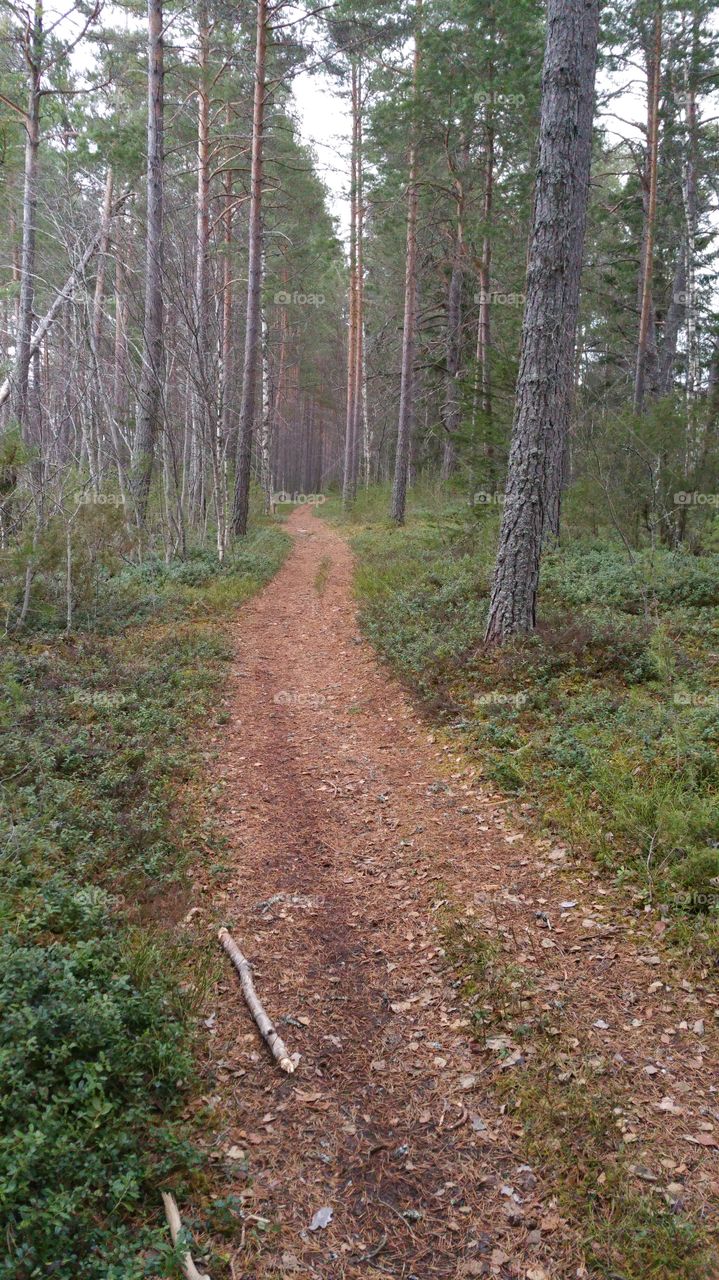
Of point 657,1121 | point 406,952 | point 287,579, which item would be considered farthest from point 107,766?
point 287,579

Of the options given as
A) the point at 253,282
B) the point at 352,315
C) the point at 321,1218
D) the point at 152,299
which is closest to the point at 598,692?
the point at 321,1218

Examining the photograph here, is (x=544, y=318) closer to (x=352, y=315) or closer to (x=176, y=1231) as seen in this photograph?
(x=176, y=1231)

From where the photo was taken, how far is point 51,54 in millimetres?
11305

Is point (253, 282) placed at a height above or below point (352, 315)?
below

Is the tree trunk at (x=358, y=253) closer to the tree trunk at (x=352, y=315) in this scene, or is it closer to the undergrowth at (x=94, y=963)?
the tree trunk at (x=352, y=315)

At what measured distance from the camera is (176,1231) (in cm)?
238

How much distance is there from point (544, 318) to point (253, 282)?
11.4 meters

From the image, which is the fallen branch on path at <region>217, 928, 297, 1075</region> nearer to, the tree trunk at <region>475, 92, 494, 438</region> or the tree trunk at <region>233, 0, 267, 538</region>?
the tree trunk at <region>475, 92, 494, 438</region>

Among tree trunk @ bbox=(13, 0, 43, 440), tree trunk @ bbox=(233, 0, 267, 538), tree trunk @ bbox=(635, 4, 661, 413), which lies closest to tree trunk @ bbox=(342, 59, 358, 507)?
tree trunk @ bbox=(233, 0, 267, 538)

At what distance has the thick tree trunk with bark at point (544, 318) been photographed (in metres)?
6.67

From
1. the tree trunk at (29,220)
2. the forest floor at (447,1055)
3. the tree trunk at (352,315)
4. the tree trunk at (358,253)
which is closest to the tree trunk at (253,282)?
the tree trunk at (29,220)

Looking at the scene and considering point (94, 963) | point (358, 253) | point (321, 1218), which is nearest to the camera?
point (321, 1218)

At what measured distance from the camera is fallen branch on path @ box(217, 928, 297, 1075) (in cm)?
334

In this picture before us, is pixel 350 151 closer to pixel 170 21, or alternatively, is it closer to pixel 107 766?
pixel 170 21
